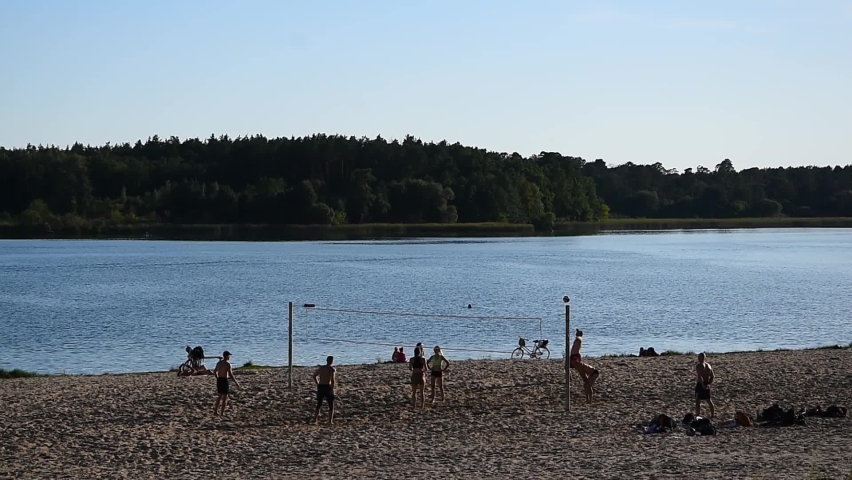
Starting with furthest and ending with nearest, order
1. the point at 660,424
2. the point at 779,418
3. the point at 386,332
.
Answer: the point at 386,332, the point at 779,418, the point at 660,424

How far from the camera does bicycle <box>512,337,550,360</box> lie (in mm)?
30688

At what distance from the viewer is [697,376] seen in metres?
20.9

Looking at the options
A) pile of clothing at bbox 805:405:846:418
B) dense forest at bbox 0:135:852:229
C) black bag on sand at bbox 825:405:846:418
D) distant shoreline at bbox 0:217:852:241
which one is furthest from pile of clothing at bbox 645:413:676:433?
dense forest at bbox 0:135:852:229

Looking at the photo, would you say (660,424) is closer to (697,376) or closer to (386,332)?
(697,376)

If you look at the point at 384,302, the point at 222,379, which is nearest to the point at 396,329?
the point at 384,302

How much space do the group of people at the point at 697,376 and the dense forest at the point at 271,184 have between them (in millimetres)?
124378

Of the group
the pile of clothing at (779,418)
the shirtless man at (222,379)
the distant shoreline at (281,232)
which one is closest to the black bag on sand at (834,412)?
the pile of clothing at (779,418)

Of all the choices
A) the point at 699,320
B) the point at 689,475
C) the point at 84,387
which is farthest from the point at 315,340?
the point at 689,475

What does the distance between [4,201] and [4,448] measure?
453 feet

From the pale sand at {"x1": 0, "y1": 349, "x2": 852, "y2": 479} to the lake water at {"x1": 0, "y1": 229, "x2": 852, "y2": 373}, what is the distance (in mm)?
7324

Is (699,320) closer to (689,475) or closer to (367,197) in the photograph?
(689,475)

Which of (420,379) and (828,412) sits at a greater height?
(420,379)

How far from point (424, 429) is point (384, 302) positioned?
1309 inches

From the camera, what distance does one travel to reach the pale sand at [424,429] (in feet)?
51.4
